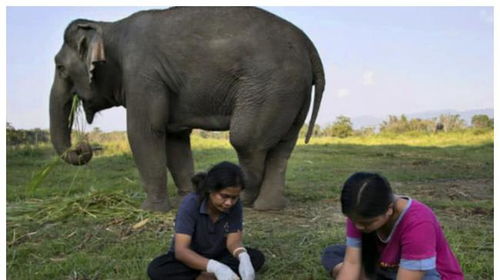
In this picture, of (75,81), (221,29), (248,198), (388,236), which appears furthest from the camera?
(75,81)

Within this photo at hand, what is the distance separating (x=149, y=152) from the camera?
18.2ft

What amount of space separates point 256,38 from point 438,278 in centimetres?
317

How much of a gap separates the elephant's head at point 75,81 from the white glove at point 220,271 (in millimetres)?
3169

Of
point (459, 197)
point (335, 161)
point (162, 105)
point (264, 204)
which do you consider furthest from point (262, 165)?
point (335, 161)

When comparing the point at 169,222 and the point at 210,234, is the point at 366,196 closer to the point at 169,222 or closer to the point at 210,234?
the point at 210,234

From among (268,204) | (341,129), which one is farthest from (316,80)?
(341,129)

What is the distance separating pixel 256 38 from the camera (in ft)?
17.4

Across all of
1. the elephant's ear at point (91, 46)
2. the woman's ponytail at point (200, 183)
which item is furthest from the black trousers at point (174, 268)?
the elephant's ear at point (91, 46)

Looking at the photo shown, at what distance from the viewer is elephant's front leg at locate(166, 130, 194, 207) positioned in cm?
639

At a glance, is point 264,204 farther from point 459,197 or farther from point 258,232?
point 459,197

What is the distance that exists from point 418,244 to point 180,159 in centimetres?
419

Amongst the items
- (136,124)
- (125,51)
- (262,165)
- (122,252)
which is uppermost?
(125,51)

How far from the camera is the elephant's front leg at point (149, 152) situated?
5496 mm

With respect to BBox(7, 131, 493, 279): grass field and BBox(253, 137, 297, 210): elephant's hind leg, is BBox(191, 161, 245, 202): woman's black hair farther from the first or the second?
BBox(253, 137, 297, 210): elephant's hind leg
